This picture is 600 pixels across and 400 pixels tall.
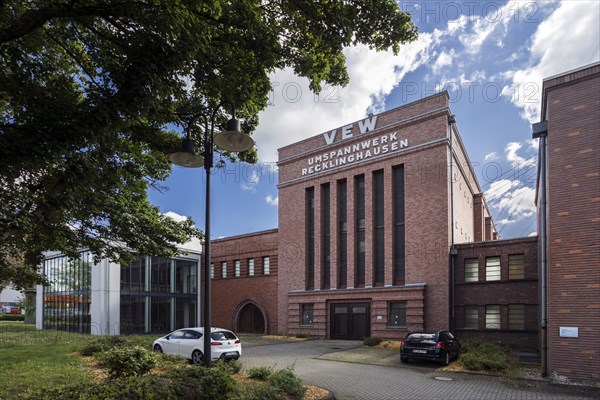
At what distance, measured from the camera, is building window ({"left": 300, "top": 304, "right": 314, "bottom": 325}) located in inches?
1194

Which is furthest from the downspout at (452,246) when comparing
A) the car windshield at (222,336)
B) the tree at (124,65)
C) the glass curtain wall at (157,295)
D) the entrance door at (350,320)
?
the glass curtain wall at (157,295)

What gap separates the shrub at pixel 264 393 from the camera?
339 inches

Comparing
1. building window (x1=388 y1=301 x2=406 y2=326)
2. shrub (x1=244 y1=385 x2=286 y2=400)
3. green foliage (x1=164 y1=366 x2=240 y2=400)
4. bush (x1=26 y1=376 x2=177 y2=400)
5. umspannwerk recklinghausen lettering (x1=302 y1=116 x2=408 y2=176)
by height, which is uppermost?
umspannwerk recklinghausen lettering (x1=302 y1=116 x2=408 y2=176)

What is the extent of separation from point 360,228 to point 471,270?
7.75 meters

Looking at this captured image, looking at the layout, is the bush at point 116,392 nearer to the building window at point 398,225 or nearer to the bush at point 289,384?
the bush at point 289,384

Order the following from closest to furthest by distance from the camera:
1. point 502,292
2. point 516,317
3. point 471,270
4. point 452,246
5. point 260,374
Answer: point 260,374 < point 516,317 < point 502,292 < point 471,270 < point 452,246

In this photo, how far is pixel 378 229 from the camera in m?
28.1

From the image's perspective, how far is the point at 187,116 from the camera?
10102 mm

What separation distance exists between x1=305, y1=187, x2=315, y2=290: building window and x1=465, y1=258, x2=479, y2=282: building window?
437 inches

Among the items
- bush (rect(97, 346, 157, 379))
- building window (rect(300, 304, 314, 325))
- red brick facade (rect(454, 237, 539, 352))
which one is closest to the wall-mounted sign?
red brick facade (rect(454, 237, 539, 352))

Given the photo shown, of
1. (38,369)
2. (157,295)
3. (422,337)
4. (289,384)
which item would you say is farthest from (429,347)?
(157,295)

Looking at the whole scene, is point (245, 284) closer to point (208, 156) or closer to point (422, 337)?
point (422, 337)

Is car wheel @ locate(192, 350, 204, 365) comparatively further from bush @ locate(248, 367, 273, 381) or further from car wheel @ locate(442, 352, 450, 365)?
car wheel @ locate(442, 352, 450, 365)

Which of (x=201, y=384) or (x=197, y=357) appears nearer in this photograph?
(x=201, y=384)
